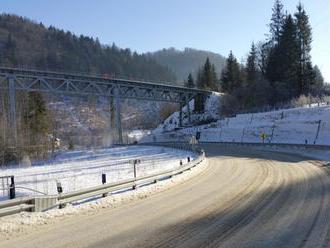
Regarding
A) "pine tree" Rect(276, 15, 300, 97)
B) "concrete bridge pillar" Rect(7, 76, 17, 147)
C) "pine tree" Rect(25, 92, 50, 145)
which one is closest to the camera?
"concrete bridge pillar" Rect(7, 76, 17, 147)

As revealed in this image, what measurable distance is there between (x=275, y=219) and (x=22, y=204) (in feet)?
20.5

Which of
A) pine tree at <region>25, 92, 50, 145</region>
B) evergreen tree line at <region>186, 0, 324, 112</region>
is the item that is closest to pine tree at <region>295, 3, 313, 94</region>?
evergreen tree line at <region>186, 0, 324, 112</region>

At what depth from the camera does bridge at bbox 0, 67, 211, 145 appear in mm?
70188

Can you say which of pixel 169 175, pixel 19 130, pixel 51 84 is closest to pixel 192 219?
pixel 169 175

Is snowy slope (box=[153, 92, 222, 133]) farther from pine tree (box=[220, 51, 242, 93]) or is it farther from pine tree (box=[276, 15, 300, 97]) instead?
pine tree (box=[276, 15, 300, 97])

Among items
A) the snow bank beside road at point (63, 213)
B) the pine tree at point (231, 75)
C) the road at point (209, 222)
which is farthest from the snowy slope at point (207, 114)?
the road at point (209, 222)

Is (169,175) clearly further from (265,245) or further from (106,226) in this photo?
(265,245)

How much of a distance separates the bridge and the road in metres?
44.2

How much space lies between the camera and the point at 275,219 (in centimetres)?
1100

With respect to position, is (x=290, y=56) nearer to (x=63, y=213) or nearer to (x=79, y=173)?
(x=79, y=173)

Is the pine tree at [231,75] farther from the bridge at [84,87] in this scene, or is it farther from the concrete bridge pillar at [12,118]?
the concrete bridge pillar at [12,118]

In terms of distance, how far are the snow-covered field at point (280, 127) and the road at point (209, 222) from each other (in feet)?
110

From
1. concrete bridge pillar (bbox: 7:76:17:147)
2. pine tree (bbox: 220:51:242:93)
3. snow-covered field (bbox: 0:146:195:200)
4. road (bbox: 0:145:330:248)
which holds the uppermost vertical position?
pine tree (bbox: 220:51:242:93)

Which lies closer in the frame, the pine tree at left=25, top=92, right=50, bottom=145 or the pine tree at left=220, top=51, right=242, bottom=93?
the pine tree at left=25, top=92, right=50, bottom=145
